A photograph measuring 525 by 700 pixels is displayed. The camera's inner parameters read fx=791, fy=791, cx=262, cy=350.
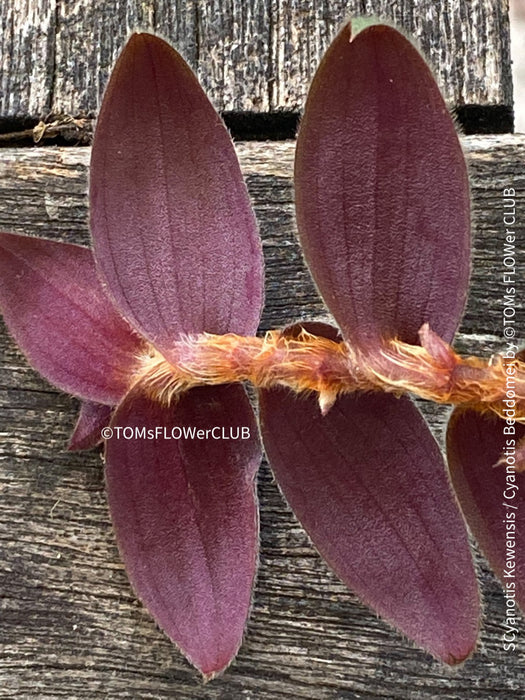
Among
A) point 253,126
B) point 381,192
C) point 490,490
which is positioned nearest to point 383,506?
point 490,490

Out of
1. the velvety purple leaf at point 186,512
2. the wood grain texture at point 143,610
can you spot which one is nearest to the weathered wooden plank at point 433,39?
the wood grain texture at point 143,610

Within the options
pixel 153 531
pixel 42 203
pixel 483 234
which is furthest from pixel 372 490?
pixel 42 203

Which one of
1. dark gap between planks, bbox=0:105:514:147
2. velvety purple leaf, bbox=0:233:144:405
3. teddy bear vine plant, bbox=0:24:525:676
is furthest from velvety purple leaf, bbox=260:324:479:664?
dark gap between planks, bbox=0:105:514:147

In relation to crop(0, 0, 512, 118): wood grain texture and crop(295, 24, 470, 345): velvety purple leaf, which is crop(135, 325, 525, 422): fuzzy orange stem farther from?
crop(0, 0, 512, 118): wood grain texture

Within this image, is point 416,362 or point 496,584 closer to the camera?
point 416,362

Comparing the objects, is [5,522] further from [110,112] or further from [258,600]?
[110,112]

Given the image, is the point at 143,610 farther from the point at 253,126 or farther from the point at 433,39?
the point at 433,39
